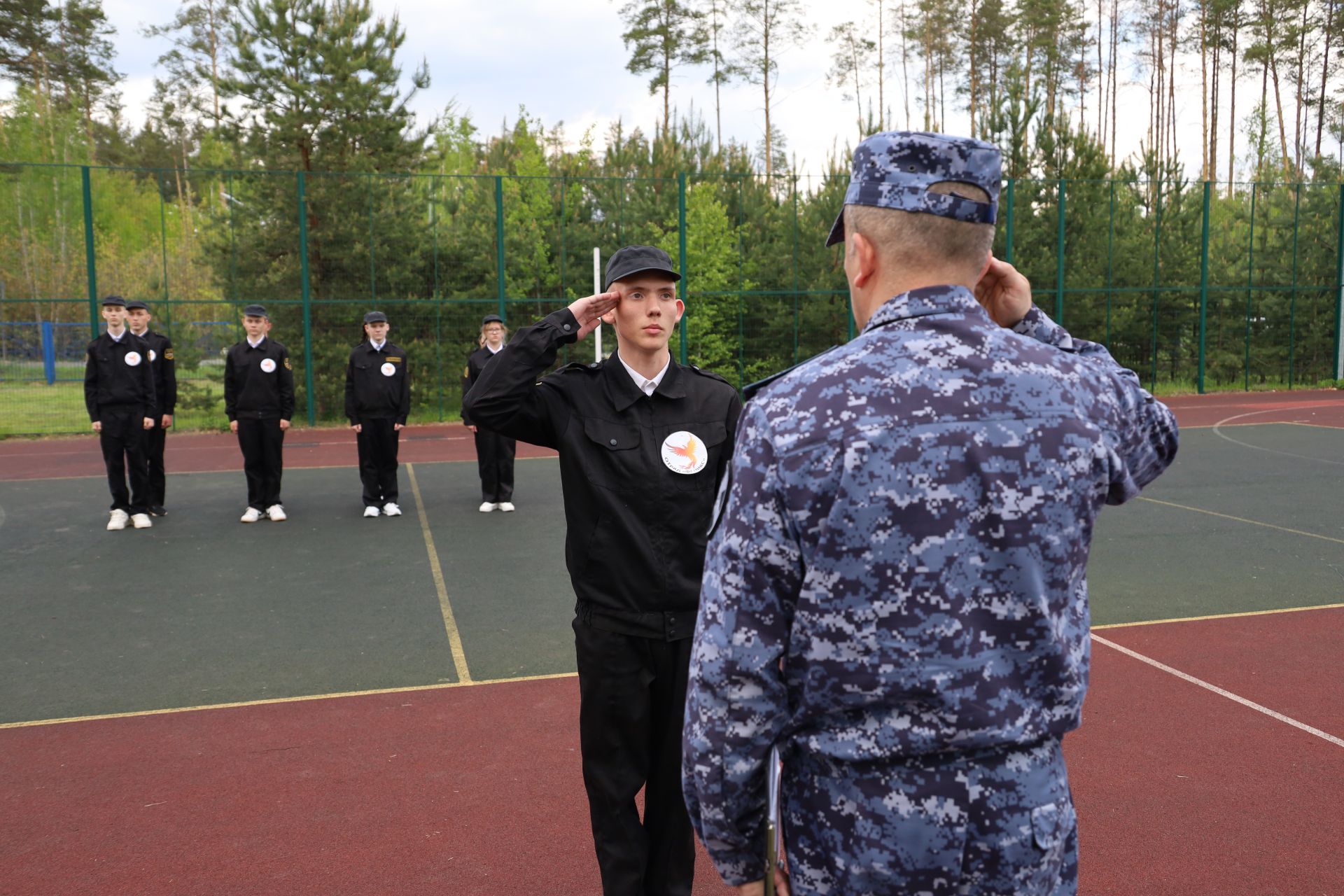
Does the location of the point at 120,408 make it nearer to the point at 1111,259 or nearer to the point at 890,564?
the point at 890,564

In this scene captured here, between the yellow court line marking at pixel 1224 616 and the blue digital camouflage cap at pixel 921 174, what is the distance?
541cm

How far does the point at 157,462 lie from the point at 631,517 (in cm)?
970

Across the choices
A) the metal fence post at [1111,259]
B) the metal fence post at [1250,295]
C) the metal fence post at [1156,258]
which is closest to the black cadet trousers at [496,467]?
the metal fence post at [1111,259]

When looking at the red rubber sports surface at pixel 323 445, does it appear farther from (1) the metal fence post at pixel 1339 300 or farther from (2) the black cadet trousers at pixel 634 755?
(2) the black cadet trousers at pixel 634 755

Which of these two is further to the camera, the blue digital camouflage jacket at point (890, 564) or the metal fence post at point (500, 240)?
the metal fence post at point (500, 240)

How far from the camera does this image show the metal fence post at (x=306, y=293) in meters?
19.4

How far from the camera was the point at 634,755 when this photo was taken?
3.19 meters

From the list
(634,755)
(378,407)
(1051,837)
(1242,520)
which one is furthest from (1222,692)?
(378,407)

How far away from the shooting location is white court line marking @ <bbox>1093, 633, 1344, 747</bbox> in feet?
16.0

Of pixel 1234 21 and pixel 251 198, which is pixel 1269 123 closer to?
pixel 1234 21

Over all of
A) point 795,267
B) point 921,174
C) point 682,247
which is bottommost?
point 921,174

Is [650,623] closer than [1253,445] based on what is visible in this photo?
Yes

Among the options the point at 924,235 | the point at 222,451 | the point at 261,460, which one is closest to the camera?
the point at 924,235

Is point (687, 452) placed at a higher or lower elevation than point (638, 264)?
lower
